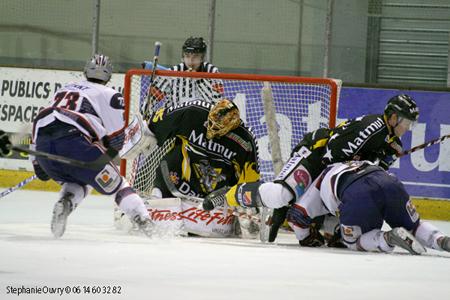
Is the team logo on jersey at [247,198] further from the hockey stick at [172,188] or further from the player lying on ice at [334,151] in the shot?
the hockey stick at [172,188]

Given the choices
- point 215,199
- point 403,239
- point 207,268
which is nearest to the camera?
point 207,268

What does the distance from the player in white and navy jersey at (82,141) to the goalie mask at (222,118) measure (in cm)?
77

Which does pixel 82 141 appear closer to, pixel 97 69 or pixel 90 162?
pixel 90 162

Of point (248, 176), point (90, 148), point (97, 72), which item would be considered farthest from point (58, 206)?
point (248, 176)

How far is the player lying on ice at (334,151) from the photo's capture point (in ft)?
18.0

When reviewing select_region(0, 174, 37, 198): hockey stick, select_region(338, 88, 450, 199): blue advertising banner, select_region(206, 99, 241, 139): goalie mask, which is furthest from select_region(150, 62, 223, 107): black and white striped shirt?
select_region(338, 88, 450, 199): blue advertising banner

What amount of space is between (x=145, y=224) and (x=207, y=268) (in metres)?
1.30

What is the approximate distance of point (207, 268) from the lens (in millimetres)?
4133

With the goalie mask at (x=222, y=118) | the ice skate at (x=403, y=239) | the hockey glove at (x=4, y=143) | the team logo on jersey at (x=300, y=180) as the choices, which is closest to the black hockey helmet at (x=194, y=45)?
the goalie mask at (x=222, y=118)

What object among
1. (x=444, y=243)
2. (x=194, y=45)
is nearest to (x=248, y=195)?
(x=444, y=243)

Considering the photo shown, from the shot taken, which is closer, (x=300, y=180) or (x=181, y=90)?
(x=300, y=180)

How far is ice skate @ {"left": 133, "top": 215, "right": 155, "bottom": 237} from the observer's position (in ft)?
17.7

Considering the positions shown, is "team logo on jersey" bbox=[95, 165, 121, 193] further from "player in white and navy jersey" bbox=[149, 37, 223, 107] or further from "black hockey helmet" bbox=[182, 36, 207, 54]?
"black hockey helmet" bbox=[182, 36, 207, 54]

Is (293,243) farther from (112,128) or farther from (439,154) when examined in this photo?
(439,154)
